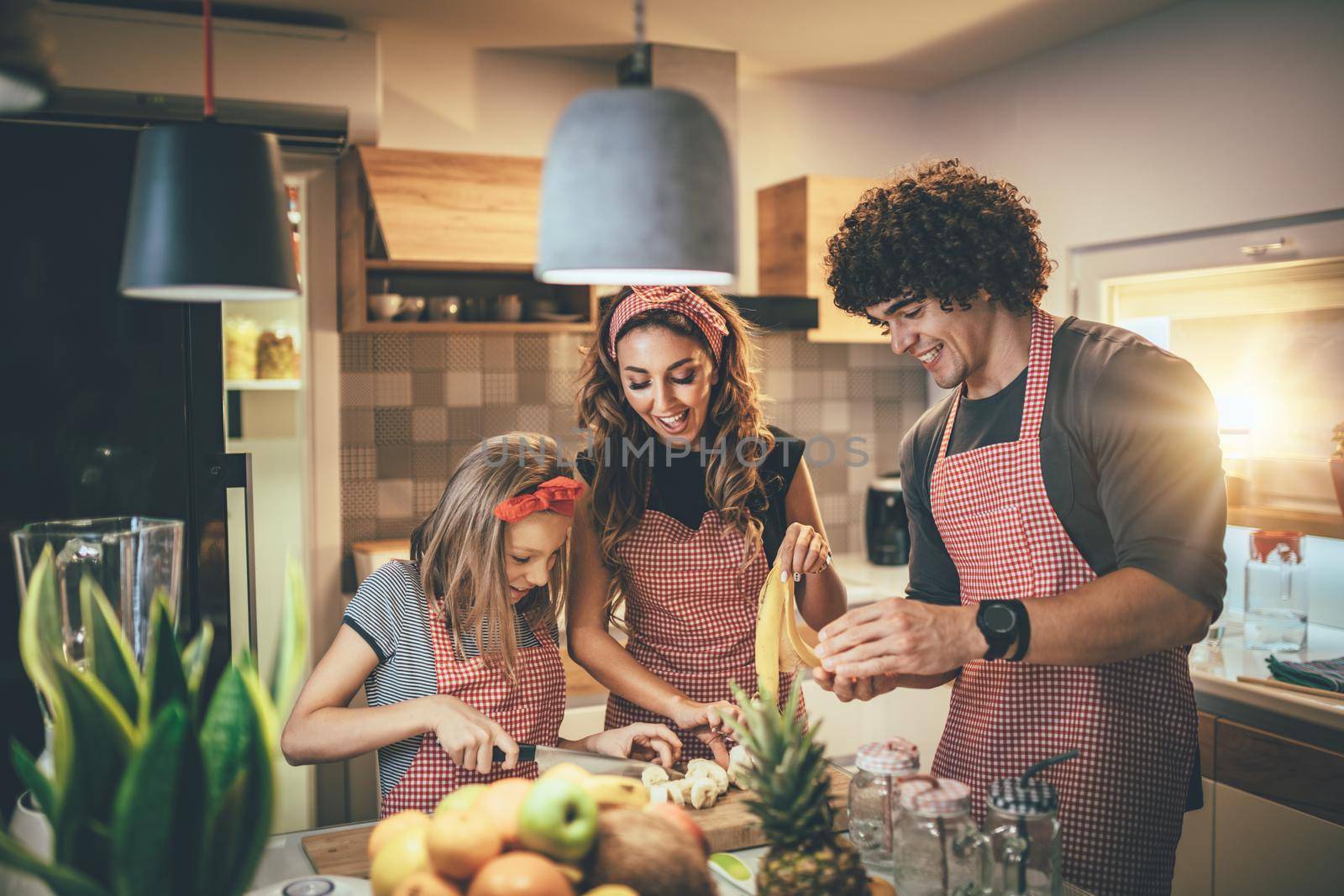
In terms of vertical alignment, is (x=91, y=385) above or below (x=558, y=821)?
above

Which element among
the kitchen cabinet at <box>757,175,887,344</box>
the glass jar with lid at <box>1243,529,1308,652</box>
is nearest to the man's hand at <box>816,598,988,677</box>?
the glass jar with lid at <box>1243,529,1308,652</box>

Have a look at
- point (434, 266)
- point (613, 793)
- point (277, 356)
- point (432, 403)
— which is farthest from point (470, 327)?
point (613, 793)

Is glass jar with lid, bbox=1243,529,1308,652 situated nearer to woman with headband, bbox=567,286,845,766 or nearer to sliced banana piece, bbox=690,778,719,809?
woman with headband, bbox=567,286,845,766

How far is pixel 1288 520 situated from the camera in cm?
298

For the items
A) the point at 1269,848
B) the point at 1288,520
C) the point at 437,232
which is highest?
the point at 437,232

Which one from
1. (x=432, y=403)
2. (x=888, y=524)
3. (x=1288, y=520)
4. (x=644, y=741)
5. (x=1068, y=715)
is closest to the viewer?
(x=1068, y=715)

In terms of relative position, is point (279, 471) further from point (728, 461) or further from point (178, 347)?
point (728, 461)

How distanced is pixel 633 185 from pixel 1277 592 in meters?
2.89

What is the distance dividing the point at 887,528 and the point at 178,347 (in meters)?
2.91

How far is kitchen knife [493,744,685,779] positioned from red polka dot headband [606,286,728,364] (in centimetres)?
77

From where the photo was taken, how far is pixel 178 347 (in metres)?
1.89

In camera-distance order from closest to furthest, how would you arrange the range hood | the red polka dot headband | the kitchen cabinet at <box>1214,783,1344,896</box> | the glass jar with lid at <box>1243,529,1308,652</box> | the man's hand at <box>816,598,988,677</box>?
1. the man's hand at <box>816,598,988,677</box>
2. the red polka dot headband
3. the kitchen cabinet at <box>1214,783,1344,896</box>
4. the glass jar with lid at <box>1243,529,1308,652</box>
5. the range hood

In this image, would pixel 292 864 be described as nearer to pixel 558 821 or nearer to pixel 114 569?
pixel 114 569

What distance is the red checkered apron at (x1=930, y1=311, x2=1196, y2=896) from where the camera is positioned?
5.06 feet
